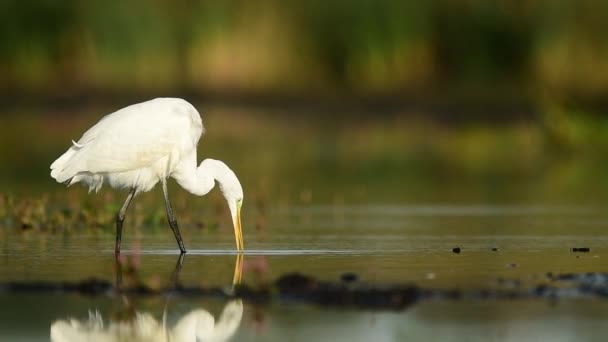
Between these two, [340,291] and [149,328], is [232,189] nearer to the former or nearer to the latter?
[340,291]

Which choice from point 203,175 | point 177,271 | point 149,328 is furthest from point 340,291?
point 203,175

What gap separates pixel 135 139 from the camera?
37.7 feet

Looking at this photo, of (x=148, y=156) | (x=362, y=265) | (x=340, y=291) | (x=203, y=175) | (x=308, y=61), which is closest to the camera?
(x=340, y=291)

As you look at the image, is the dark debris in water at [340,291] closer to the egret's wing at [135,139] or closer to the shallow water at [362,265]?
the shallow water at [362,265]

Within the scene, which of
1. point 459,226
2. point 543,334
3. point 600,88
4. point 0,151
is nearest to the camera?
point 543,334

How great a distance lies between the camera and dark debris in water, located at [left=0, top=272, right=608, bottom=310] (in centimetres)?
866

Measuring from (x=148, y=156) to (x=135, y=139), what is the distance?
0.62ft

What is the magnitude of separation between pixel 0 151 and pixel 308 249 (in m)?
11.0

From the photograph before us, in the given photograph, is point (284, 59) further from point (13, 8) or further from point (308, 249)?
point (308, 249)

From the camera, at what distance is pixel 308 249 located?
37.0ft

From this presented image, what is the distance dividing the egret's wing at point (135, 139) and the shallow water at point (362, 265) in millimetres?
603

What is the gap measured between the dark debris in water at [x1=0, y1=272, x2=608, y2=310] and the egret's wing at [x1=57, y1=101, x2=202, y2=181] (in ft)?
7.14

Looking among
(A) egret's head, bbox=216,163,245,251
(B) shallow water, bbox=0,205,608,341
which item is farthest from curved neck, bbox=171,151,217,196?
(B) shallow water, bbox=0,205,608,341

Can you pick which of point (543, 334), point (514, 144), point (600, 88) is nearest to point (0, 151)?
point (514, 144)
